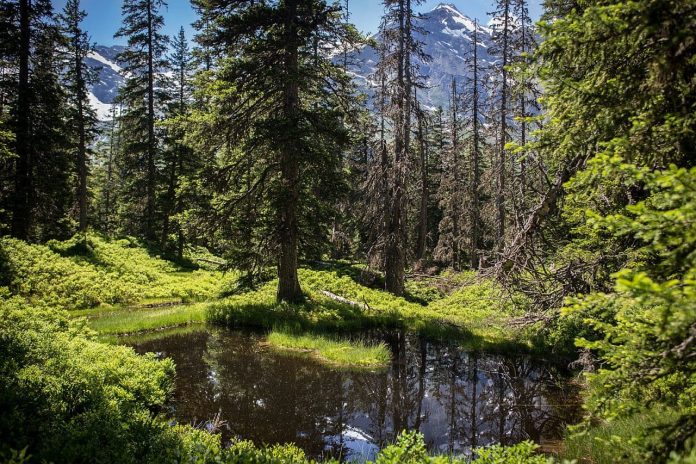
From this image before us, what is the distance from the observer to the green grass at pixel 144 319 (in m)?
12.2

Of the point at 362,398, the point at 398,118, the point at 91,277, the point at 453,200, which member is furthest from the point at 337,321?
the point at 453,200

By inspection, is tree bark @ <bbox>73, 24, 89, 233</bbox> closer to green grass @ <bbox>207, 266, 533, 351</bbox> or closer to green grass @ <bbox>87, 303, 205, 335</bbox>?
green grass @ <bbox>87, 303, 205, 335</bbox>

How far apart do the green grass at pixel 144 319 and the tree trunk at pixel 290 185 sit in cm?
320

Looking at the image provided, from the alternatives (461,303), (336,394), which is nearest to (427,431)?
(336,394)

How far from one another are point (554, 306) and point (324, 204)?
10.6 meters

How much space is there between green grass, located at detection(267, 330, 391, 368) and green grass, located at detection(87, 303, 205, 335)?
3.58 m

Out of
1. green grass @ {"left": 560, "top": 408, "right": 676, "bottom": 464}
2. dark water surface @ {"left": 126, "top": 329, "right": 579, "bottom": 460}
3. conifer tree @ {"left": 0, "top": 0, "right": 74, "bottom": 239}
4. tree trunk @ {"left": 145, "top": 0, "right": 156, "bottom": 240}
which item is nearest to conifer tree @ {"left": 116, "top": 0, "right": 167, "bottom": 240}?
tree trunk @ {"left": 145, "top": 0, "right": 156, "bottom": 240}

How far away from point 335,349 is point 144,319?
667cm

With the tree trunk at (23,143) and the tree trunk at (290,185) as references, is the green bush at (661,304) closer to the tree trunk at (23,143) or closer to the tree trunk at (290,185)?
the tree trunk at (290,185)

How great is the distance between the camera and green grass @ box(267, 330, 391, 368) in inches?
424

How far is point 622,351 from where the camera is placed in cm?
336

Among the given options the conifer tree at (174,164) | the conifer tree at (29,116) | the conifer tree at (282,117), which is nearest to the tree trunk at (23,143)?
the conifer tree at (29,116)

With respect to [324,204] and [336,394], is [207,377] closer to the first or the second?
[336,394]

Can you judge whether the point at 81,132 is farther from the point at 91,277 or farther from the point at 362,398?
the point at 362,398
